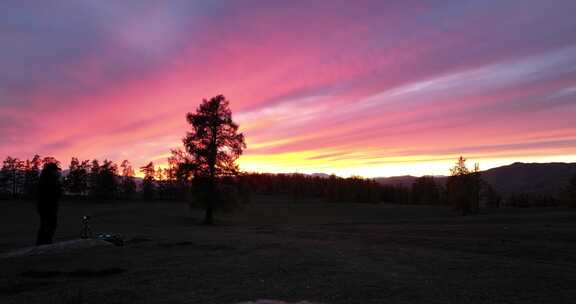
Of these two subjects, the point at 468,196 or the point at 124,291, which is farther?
the point at 468,196

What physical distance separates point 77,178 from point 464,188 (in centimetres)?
10162

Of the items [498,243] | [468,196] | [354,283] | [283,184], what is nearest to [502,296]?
[354,283]

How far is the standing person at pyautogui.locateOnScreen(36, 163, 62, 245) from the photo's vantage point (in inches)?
768

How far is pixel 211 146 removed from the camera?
43.4 metres

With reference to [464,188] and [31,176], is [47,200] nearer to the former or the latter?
[464,188]

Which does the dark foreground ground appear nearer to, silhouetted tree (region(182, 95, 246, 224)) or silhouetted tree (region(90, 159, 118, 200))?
silhouetted tree (region(182, 95, 246, 224))

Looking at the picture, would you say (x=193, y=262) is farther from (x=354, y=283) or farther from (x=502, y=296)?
(x=502, y=296)

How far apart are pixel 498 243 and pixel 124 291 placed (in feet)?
65.8

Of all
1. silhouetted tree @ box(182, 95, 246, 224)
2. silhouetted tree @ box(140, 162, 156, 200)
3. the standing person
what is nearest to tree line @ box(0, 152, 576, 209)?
silhouetted tree @ box(140, 162, 156, 200)

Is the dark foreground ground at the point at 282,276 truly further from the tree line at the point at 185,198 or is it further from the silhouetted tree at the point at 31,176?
the silhouetted tree at the point at 31,176

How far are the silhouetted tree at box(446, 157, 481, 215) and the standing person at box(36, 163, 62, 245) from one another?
70562mm

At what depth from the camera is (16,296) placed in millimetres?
9688

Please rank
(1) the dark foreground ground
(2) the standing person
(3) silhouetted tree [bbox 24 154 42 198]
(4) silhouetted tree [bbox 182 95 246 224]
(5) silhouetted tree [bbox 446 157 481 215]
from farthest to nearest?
(3) silhouetted tree [bbox 24 154 42 198]
(5) silhouetted tree [bbox 446 157 481 215]
(4) silhouetted tree [bbox 182 95 246 224]
(2) the standing person
(1) the dark foreground ground

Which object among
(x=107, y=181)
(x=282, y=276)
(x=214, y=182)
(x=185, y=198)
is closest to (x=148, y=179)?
(x=107, y=181)
